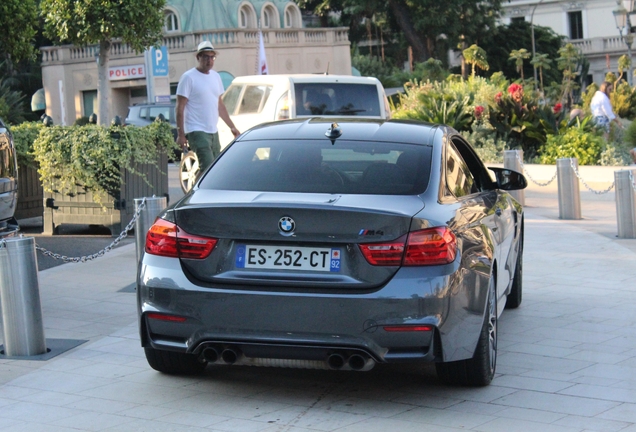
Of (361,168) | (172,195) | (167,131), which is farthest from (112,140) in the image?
(361,168)

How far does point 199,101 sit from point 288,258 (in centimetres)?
738

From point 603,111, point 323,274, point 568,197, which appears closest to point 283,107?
point 568,197

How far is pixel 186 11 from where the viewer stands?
5572 cm

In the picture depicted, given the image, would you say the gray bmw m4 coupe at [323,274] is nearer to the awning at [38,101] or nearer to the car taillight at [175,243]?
the car taillight at [175,243]

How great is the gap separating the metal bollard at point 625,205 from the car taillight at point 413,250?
7.32 metres

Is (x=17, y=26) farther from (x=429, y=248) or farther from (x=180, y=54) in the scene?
(x=180, y=54)

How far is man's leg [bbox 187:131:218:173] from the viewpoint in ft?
40.6

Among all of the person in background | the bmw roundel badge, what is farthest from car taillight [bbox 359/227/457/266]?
the person in background

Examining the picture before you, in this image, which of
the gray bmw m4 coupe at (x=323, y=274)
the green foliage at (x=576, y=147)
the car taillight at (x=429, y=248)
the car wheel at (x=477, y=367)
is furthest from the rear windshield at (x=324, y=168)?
the green foliage at (x=576, y=147)

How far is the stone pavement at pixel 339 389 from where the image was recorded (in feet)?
17.0

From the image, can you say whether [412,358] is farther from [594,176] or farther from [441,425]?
[594,176]

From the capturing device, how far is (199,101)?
1227cm

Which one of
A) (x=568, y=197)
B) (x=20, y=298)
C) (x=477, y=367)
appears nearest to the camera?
(x=477, y=367)

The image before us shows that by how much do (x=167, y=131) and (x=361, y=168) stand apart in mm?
7222
